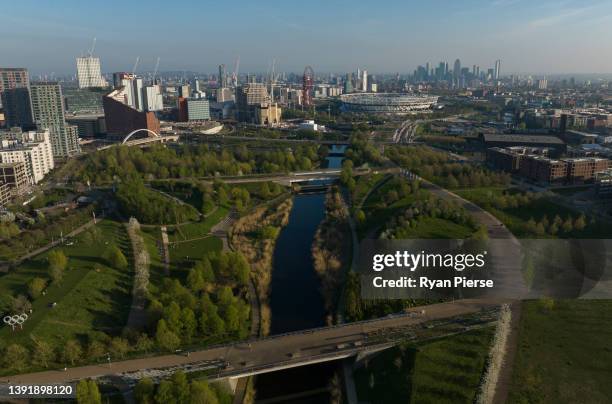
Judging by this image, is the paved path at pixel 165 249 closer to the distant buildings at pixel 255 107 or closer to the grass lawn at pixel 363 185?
the grass lawn at pixel 363 185

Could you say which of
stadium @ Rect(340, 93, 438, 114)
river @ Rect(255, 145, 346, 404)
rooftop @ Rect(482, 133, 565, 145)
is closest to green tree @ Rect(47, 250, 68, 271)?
river @ Rect(255, 145, 346, 404)

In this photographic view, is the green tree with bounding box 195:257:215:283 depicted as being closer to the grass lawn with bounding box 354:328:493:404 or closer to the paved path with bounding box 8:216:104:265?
the paved path with bounding box 8:216:104:265

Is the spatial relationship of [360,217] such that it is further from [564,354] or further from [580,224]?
[564,354]

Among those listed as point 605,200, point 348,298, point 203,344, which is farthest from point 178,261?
point 605,200

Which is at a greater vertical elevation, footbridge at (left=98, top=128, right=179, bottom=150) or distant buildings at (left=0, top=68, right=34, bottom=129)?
distant buildings at (left=0, top=68, right=34, bottom=129)

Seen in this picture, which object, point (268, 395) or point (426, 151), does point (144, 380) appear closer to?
point (268, 395)

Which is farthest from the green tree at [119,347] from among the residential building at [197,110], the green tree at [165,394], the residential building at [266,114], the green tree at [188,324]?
the residential building at [197,110]

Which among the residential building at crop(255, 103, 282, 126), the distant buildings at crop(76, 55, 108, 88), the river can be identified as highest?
the distant buildings at crop(76, 55, 108, 88)
